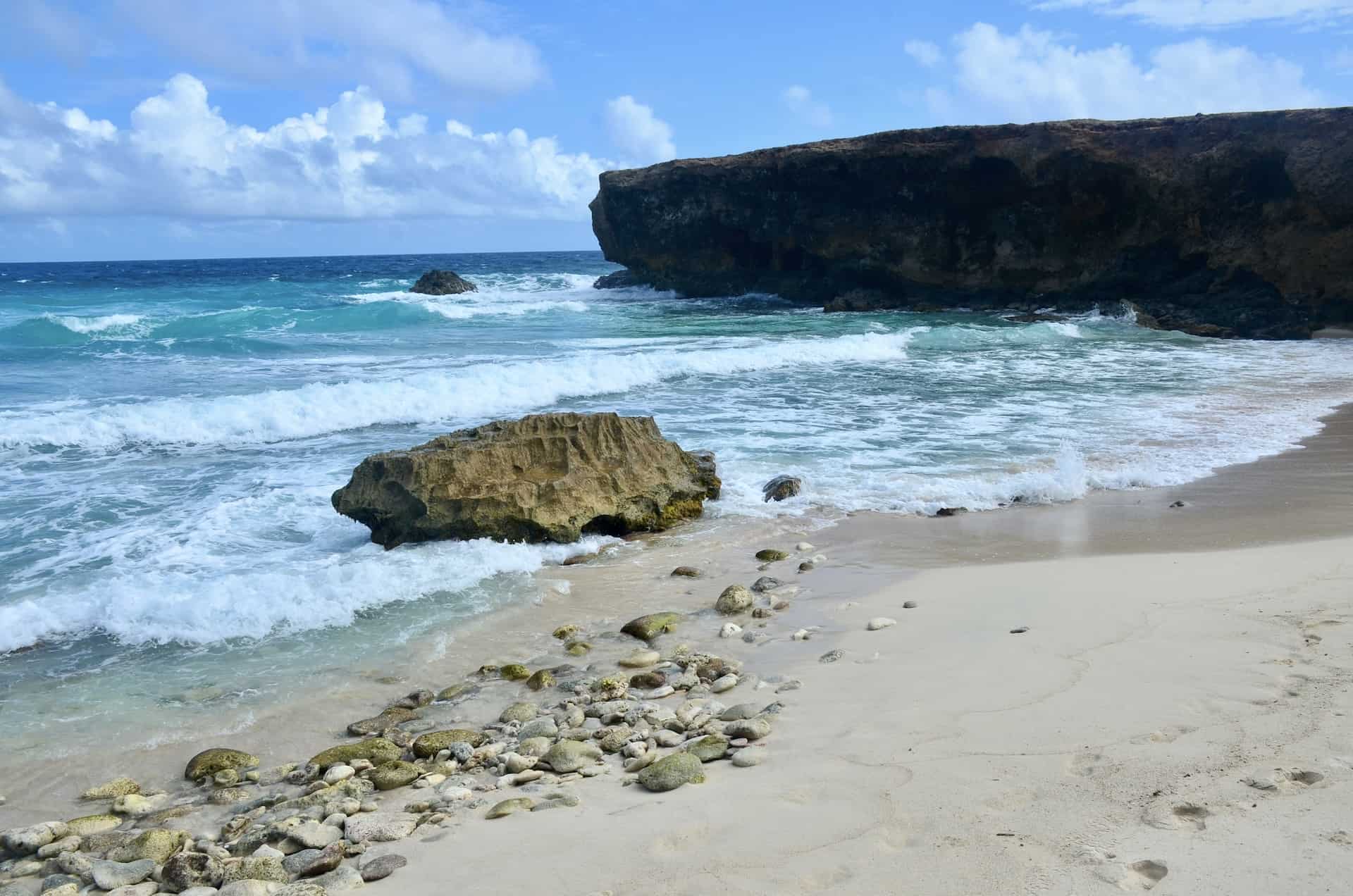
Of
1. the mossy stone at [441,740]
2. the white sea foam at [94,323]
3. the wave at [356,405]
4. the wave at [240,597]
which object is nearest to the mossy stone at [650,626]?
the wave at [240,597]

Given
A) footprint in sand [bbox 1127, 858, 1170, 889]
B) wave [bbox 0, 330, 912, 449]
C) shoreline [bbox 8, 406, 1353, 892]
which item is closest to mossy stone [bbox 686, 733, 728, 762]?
shoreline [bbox 8, 406, 1353, 892]

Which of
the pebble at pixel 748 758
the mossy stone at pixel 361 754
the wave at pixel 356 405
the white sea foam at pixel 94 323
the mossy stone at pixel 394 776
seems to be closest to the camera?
the pebble at pixel 748 758

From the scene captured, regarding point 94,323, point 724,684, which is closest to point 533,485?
point 724,684

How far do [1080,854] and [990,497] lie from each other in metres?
6.03

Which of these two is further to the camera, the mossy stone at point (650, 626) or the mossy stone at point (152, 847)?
the mossy stone at point (650, 626)

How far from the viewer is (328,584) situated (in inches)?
251

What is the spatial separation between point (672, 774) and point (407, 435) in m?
8.91

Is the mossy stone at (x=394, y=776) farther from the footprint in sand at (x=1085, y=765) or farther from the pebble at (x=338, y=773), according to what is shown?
the footprint in sand at (x=1085, y=765)

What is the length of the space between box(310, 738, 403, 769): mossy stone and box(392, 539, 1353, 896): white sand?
0.83 m

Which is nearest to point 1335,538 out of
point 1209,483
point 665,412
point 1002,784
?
point 1209,483

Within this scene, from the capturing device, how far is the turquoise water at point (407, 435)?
235 inches

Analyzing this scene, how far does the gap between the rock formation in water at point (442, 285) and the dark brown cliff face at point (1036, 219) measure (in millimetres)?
10176

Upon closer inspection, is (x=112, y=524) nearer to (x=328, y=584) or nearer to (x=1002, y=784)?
(x=328, y=584)

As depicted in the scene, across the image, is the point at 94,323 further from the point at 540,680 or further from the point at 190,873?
the point at 190,873
